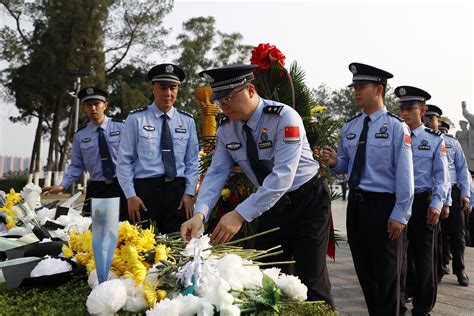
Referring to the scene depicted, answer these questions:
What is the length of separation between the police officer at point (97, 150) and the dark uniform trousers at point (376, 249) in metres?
2.68

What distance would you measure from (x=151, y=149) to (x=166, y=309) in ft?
11.8

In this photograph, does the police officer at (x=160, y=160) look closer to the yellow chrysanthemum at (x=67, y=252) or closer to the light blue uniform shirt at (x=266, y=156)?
the light blue uniform shirt at (x=266, y=156)

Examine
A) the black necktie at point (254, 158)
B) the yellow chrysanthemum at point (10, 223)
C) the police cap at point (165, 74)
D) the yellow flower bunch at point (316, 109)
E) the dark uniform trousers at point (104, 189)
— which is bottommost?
the yellow chrysanthemum at point (10, 223)

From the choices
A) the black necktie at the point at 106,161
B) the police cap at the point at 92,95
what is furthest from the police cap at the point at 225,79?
the police cap at the point at 92,95

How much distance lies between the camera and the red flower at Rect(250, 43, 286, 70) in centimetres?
532

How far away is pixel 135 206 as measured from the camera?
16.9 feet

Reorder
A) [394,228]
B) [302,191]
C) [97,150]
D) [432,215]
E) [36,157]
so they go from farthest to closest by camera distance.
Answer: [36,157]
[97,150]
[432,215]
[394,228]
[302,191]

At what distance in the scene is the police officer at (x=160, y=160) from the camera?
5371mm

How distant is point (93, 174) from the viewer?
651cm

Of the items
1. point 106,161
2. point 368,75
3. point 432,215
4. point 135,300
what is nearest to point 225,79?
point 135,300

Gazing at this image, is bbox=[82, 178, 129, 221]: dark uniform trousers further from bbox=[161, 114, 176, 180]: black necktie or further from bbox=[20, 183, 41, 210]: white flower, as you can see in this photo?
bbox=[20, 183, 41, 210]: white flower

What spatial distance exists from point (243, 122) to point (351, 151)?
1.70 metres

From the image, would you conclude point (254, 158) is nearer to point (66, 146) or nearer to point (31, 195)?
point (31, 195)

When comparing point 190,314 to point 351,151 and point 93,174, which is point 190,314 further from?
point 93,174
